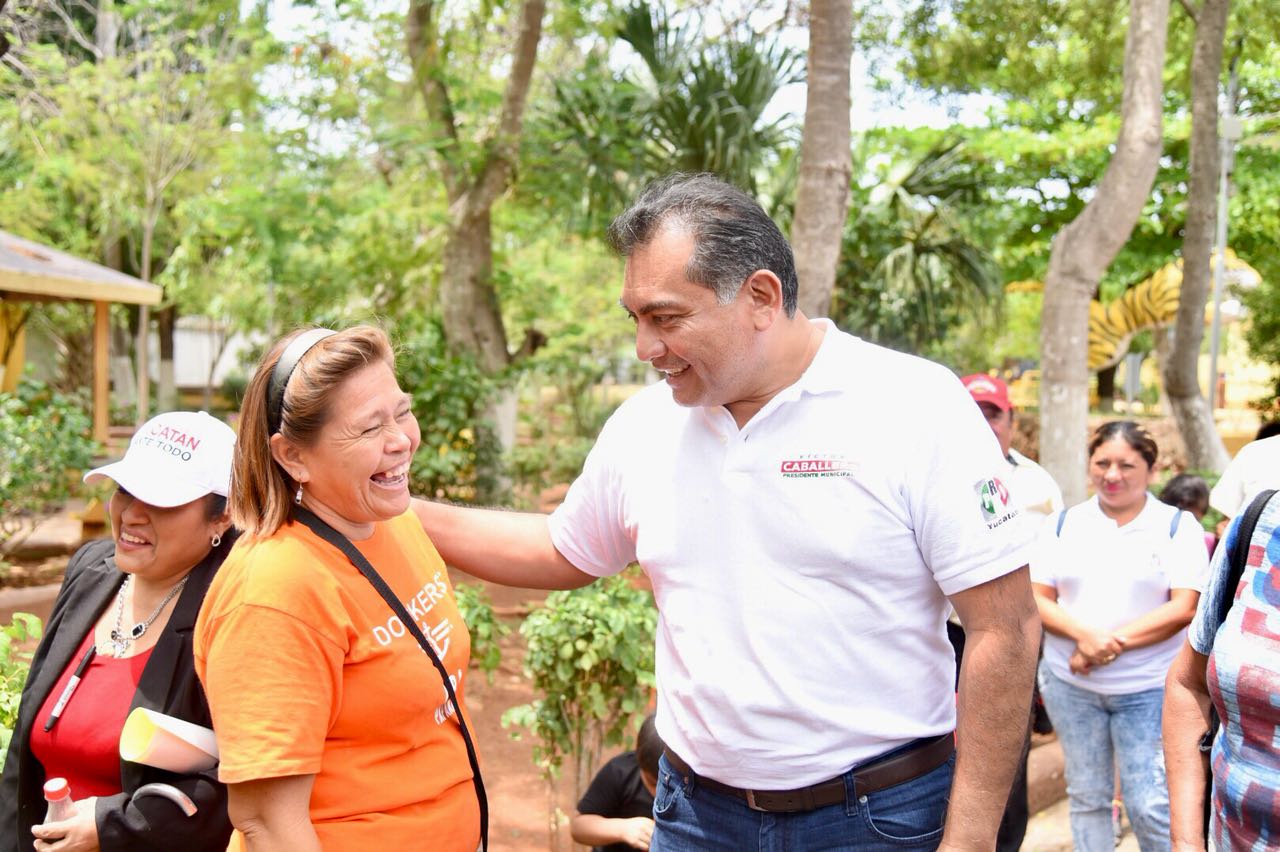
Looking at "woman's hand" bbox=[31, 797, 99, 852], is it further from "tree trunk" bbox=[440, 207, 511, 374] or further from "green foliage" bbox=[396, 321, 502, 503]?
"tree trunk" bbox=[440, 207, 511, 374]

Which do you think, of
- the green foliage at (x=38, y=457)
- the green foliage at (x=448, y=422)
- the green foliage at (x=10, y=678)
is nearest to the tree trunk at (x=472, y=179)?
the green foliage at (x=448, y=422)

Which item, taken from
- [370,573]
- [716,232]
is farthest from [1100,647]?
[370,573]

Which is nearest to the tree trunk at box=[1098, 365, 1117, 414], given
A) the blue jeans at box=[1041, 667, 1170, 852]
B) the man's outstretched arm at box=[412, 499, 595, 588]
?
the blue jeans at box=[1041, 667, 1170, 852]

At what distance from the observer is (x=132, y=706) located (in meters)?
2.33

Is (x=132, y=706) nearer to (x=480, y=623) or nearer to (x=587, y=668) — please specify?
(x=587, y=668)

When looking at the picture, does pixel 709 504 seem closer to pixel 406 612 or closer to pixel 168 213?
pixel 406 612

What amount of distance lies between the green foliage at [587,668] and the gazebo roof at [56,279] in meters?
9.20

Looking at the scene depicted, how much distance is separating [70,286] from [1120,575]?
11409 millimetres

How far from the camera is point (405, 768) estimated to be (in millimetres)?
2031

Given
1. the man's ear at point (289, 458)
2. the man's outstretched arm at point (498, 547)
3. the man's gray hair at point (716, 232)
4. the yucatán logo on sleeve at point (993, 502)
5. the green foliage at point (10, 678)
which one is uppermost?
the man's gray hair at point (716, 232)

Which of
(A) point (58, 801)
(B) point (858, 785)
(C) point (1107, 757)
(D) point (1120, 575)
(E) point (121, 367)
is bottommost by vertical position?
(E) point (121, 367)

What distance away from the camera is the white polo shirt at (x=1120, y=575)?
13.7ft

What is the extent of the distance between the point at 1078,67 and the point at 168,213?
52.0 feet

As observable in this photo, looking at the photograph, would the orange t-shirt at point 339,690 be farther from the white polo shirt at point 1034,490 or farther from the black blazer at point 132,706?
the white polo shirt at point 1034,490
